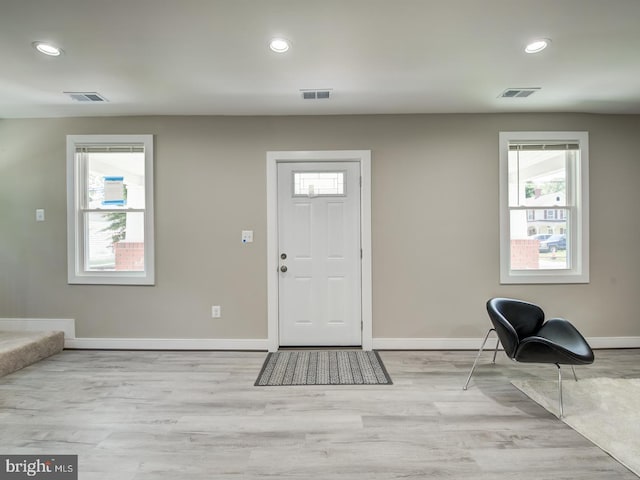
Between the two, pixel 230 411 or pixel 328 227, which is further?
pixel 328 227

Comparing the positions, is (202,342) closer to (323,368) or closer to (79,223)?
(323,368)

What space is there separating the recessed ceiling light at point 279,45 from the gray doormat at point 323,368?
8.46 feet

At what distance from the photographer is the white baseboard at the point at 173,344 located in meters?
3.60

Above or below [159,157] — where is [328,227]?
below

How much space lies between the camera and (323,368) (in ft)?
10.2

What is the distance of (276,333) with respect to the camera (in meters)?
3.61

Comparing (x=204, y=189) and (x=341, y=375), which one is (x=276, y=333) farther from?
(x=204, y=189)

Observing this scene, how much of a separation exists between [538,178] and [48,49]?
453 cm

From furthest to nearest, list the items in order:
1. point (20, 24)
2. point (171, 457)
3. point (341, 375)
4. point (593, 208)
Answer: point (593, 208)
point (341, 375)
point (20, 24)
point (171, 457)

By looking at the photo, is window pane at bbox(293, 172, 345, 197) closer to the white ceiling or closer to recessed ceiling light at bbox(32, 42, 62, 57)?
the white ceiling

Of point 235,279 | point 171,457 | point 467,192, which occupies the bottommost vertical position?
point 171,457

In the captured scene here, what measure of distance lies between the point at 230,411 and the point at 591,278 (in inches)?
151

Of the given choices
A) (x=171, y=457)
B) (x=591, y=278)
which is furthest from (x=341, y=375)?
(x=591, y=278)

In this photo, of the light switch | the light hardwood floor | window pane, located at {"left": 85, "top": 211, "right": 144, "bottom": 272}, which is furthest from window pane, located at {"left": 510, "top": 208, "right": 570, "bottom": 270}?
window pane, located at {"left": 85, "top": 211, "right": 144, "bottom": 272}
